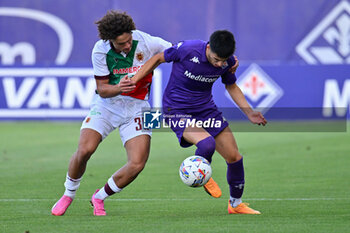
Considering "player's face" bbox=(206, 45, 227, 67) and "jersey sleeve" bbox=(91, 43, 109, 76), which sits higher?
"player's face" bbox=(206, 45, 227, 67)

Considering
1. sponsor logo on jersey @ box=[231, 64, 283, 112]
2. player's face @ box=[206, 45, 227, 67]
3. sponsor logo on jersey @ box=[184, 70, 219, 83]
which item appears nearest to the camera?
player's face @ box=[206, 45, 227, 67]

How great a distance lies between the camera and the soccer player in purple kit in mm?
7508

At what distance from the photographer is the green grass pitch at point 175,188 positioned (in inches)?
274

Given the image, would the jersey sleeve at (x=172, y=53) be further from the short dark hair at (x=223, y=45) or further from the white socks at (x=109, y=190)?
the white socks at (x=109, y=190)

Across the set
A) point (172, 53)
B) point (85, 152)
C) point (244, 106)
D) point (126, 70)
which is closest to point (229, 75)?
point (244, 106)

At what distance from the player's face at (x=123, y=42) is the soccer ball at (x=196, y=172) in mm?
1309

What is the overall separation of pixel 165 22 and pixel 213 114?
45.7ft

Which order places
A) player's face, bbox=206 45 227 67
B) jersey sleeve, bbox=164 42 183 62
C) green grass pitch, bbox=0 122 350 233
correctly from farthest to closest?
jersey sleeve, bbox=164 42 183 62 → player's face, bbox=206 45 227 67 → green grass pitch, bbox=0 122 350 233

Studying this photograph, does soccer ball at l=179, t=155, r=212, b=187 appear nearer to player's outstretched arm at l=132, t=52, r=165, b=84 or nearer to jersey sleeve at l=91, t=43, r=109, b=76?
player's outstretched arm at l=132, t=52, r=165, b=84

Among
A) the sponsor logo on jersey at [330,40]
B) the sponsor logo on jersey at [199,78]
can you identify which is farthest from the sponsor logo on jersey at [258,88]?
the sponsor logo on jersey at [199,78]

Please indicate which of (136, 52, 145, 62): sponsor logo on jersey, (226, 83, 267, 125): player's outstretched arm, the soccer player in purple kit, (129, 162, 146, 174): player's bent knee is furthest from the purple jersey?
(129, 162, 146, 174): player's bent knee

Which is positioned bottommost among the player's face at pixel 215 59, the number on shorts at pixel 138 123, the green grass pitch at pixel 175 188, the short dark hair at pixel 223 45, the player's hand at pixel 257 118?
the green grass pitch at pixel 175 188

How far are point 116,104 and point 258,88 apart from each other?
10.7m

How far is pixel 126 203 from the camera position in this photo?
28.0 ft
